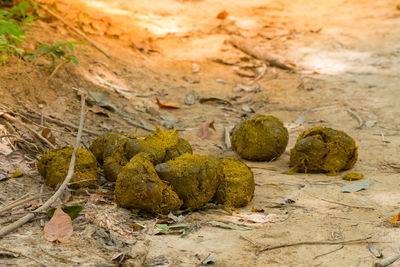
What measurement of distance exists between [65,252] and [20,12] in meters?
4.20

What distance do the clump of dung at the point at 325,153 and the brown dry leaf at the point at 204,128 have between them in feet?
3.72

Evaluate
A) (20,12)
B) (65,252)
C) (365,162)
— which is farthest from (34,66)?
(365,162)

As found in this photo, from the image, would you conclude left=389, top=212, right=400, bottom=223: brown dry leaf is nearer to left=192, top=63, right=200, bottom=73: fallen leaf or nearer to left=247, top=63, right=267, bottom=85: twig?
left=247, top=63, right=267, bottom=85: twig

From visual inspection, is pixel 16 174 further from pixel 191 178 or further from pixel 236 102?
pixel 236 102

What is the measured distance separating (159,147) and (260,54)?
4.21 meters

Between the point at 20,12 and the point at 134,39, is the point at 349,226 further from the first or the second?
the point at 134,39

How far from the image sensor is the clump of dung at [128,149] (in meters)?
3.38

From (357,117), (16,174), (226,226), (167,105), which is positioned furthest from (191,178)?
(357,117)

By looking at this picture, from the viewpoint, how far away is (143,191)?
2930 mm

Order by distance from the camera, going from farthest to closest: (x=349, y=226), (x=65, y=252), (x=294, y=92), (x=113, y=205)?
1. (x=294, y=92)
2. (x=113, y=205)
3. (x=349, y=226)
4. (x=65, y=252)

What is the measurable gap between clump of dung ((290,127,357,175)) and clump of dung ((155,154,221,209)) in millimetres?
1056

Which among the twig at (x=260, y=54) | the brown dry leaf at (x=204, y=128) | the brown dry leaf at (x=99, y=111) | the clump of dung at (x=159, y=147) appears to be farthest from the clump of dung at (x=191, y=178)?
the twig at (x=260, y=54)

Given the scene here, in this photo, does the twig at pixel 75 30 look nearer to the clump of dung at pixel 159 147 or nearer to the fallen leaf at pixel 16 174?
the clump of dung at pixel 159 147

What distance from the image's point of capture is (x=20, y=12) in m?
5.68
